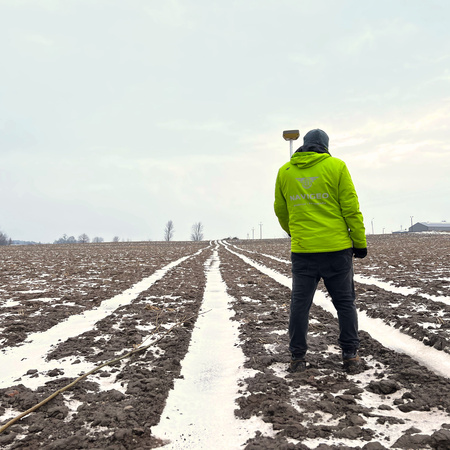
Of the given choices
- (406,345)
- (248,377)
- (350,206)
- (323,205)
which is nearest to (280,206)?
(323,205)

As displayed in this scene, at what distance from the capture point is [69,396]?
2730 millimetres

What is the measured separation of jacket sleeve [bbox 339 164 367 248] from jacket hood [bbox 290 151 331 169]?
24 cm

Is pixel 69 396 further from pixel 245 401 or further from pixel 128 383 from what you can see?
pixel 245 401

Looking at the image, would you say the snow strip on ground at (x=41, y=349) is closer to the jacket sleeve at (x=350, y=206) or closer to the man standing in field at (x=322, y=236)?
the man standing in field at (x=322, y=236)

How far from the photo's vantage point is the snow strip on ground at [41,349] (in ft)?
10.5

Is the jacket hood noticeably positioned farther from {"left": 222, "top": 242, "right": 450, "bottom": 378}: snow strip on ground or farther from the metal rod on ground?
the metal rod on ground

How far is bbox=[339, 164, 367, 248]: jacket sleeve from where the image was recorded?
314 centimetres

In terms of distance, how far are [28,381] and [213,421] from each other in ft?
6.07

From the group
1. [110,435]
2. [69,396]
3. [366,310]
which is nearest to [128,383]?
[69,396]

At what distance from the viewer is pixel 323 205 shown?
3215 millimetres

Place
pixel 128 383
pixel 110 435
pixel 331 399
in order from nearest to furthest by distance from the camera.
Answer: pixel 110 435
pixel 331 399
pixel 128 383

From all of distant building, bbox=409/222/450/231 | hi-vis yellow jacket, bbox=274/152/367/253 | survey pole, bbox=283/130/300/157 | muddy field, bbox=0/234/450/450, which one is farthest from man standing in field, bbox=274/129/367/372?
distant building, bbox=409/222/450/231

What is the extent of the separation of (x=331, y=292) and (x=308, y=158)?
1357 mm

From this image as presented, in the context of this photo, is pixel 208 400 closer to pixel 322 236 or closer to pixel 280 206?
pixel 322 236
